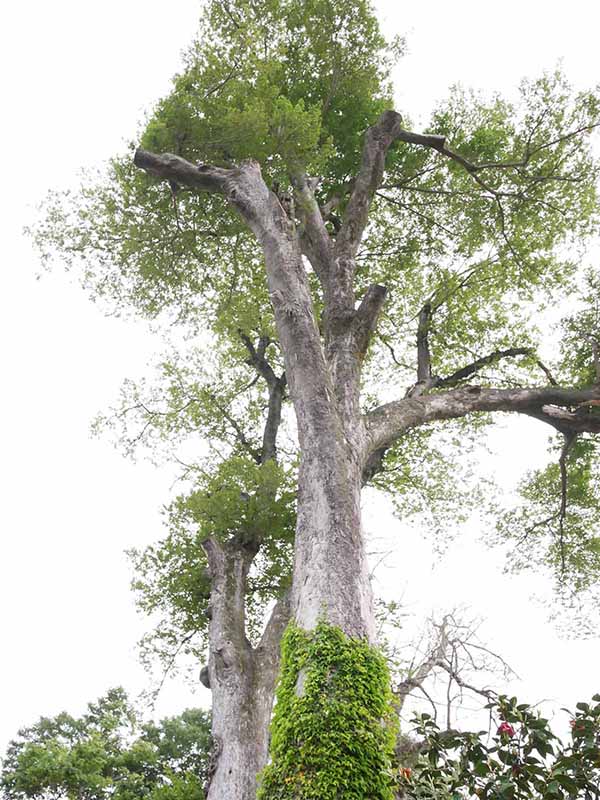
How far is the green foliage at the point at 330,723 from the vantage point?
340 cm

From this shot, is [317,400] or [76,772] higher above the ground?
[317,400]

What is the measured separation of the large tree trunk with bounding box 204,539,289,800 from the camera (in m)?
5.93

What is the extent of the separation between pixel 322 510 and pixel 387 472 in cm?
759

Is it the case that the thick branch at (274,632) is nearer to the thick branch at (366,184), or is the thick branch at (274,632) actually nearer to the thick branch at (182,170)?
the thick branch at (366,184)

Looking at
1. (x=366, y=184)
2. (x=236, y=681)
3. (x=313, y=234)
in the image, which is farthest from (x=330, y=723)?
(x=366, y=184)

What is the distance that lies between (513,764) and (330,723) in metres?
1.07

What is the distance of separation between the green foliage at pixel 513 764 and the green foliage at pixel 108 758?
17.8 ft

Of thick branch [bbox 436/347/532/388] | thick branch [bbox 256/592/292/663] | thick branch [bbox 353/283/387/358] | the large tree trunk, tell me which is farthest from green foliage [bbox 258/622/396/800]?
thick branch [bbox 436/347/532/388]

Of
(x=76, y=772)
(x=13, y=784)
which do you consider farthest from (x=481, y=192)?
(x=13, y=784)

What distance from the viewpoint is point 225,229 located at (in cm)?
1014

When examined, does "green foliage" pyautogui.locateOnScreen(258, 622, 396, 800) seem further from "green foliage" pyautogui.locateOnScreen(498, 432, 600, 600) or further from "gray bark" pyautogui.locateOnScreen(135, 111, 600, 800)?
"green foliage" pyautogui.locateOnScreen(498, 432, 600, 600)

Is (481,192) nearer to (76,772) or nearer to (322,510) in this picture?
(322,510)

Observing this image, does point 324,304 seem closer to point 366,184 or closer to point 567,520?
point 366,184

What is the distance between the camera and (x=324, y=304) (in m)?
8.78
